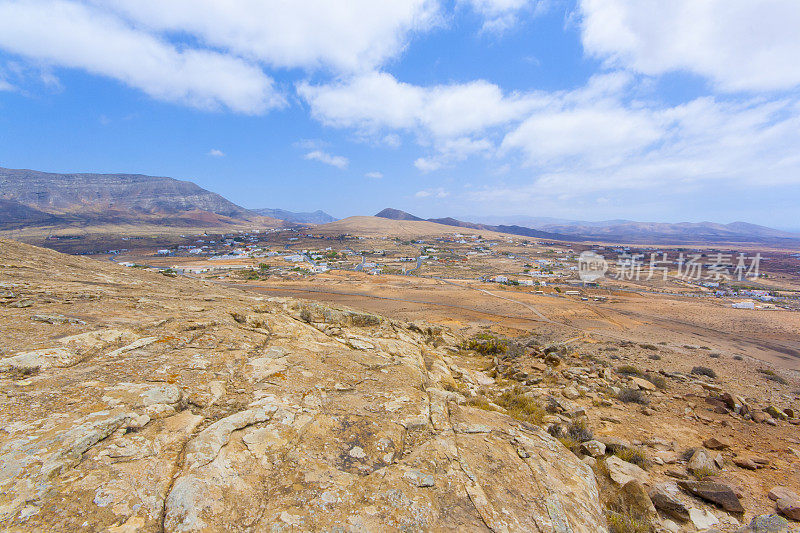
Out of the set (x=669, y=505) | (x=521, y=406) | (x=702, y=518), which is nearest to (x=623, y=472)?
(x=669, y=505)

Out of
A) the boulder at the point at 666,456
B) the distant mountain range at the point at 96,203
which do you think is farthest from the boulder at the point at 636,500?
the distant mountain range at the point at 96,203

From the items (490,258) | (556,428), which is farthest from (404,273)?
(556,428)

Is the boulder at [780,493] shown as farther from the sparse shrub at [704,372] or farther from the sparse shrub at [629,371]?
the sparse shrub at [704,372]

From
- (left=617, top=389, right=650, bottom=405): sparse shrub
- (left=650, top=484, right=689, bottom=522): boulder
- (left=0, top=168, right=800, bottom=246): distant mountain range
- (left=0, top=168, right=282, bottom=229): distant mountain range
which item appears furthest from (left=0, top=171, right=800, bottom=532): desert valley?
(left=0, top=168, right=282, bottom=229): distant mountain range

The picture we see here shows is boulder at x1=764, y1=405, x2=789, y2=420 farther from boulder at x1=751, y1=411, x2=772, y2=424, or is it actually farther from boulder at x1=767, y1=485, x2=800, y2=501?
boulder at x1=767, y1=485, x2=800, y2=501

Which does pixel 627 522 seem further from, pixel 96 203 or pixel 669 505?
pixel 96 203

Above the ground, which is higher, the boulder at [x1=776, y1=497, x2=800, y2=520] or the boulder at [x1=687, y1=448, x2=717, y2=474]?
the boulder at [x1=776, y1=497, x2=800, y2=520]
